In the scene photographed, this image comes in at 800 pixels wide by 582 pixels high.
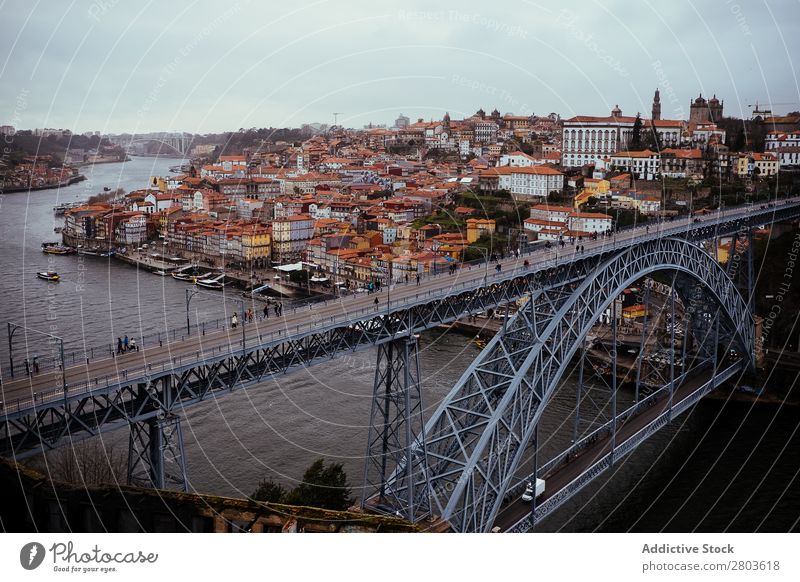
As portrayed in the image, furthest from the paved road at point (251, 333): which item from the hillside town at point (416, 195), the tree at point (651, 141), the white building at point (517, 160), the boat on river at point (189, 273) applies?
the tree at point (651, 141)

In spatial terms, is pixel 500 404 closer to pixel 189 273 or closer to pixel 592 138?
pixel 189 273

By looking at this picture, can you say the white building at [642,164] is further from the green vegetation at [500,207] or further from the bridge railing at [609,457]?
the bridge railing at [609,457]

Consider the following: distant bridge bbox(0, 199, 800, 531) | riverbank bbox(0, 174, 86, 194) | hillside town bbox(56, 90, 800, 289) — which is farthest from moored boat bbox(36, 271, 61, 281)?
distant bridge bbox(0, 199, 800, 531)

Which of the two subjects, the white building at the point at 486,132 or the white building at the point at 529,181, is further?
the white building at the point at 486,132

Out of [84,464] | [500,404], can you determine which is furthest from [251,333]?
[500,404]

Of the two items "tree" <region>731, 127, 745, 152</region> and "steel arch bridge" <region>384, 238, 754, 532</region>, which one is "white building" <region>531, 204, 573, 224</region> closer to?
"tree" <region>731, 127, 745, 152</region>

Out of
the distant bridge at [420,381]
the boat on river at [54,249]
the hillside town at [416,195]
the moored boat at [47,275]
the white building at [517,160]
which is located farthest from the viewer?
the white building at [517,160]
